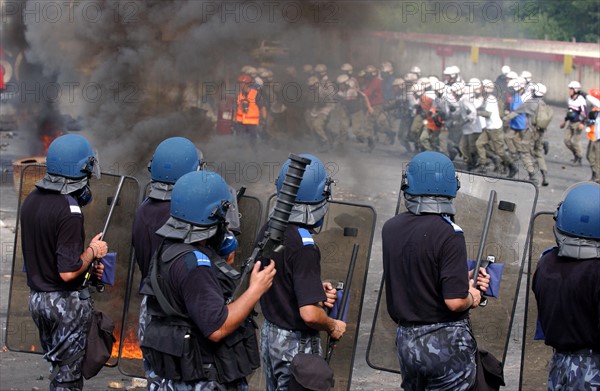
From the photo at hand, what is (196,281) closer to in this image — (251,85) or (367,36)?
(251,85)

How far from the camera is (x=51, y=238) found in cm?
540

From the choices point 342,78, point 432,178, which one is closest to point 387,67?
point 342,78

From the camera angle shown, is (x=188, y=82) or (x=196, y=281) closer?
(x=196, y=281)

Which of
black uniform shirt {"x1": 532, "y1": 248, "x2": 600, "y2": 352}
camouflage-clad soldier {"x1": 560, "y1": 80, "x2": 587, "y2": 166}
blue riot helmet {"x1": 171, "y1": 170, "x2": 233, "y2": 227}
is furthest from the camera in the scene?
camouflage-clad soldier {"x1": 560, "y1": 80, "x2": 587, "y2": 166}

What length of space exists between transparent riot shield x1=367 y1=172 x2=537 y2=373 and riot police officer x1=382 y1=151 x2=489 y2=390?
1066 millimetres

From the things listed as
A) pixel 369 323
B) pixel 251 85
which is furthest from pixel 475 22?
pixel 369 323

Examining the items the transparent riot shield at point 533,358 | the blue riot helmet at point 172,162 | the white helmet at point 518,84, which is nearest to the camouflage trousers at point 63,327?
the blue riot helmet at point 172,162

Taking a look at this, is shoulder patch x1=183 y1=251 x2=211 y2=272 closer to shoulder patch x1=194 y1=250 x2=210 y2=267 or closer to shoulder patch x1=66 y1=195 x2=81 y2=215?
shoulder patch x1=194 y1=250 x2=210 y2=267

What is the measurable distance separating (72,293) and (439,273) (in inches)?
88.2

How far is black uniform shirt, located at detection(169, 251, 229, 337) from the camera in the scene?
3842 mm

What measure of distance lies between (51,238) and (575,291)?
286 centimetres

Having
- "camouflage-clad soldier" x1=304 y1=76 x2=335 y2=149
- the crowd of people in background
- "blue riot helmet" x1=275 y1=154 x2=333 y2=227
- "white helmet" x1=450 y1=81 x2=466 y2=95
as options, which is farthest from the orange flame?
"white helmet" x1=450 y1=81 x2=466 y2=95

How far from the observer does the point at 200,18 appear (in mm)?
13336

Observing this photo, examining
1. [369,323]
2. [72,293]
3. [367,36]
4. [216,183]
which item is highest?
[367,36]
